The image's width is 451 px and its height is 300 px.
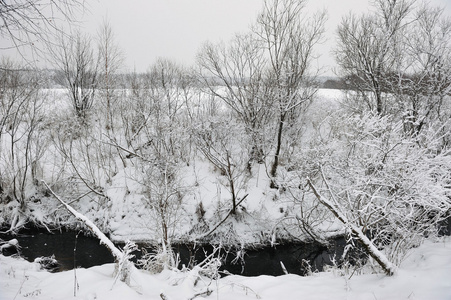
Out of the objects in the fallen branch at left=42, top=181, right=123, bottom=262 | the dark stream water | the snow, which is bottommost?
the dark stream water

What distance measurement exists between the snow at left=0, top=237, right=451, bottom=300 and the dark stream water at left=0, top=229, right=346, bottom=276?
175 inches

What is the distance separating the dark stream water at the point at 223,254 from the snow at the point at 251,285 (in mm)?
4432

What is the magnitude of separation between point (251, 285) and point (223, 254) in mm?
4749

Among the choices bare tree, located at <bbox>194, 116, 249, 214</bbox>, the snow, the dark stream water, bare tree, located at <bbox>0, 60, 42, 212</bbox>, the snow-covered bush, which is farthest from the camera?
bare tree, located at <bbox>194, 116, 249, 214</bbox>

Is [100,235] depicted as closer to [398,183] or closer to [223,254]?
[223,254]

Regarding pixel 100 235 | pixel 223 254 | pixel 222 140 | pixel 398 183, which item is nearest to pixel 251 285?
pixel 100 235

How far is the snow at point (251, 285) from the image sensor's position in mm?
3811

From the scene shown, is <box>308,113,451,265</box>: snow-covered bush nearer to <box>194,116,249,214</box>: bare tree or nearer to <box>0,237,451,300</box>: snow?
<box>0,237,451,300</box>: snow

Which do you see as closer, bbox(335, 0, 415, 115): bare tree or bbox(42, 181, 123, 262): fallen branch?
bbox(42, 181, 123, 262): fallen branch

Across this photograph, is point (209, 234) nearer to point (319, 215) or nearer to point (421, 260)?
point (319, 215)

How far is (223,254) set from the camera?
31.2ft

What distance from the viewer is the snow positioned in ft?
12.5

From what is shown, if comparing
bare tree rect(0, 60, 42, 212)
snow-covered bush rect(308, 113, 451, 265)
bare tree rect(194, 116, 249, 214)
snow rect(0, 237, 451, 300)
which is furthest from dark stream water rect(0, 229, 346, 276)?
snow rect(0, 237, 451, 300)

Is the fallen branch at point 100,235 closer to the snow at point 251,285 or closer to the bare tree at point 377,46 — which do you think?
the snow at point 251,285
